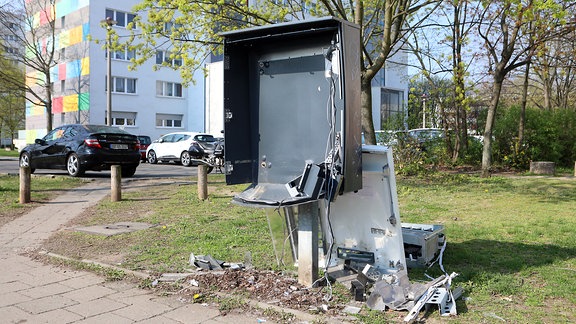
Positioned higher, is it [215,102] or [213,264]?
[215,102]

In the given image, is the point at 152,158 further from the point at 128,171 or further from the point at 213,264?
the point at 213,264

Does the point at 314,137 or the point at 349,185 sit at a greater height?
the point at 314,137

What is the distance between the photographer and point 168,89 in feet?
147

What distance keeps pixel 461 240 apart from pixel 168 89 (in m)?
40.6

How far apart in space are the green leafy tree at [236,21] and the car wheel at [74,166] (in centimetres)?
338

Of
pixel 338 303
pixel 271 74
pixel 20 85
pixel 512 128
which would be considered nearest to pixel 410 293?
pixel 338 303

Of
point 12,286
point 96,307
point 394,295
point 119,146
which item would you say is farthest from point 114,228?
point 119,146

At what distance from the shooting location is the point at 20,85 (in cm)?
3831

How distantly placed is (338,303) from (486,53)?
16.2 m

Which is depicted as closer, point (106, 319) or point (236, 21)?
point (106, 319)

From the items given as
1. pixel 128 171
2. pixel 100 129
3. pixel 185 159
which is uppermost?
pixel 100 129

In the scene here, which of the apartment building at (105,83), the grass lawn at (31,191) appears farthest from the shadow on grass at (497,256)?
the apartment building at (105,83)

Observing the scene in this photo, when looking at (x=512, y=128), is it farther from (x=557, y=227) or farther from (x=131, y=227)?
(x=131, y=227)

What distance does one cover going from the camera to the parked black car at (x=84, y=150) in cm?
1520
